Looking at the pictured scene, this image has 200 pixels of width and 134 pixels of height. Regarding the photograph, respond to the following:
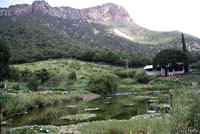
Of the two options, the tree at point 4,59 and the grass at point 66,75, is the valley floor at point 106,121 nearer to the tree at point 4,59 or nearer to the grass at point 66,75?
the grass at point 66,75

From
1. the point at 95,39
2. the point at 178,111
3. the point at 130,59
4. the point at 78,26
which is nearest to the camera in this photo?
the point at 178,111

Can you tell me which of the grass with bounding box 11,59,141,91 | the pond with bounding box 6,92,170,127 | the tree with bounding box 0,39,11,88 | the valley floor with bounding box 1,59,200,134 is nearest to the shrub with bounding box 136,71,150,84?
the valley floor with bounding box 1,59,200,134

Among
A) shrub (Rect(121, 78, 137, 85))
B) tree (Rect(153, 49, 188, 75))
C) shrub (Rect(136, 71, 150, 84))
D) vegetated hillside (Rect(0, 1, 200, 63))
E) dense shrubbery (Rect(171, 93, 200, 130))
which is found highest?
vegetated hillside (Rect(0, 1, 200, 63))

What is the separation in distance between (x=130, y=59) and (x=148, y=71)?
13.6 metres

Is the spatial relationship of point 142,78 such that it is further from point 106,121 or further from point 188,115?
point 188,115

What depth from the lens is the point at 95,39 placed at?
126375mm

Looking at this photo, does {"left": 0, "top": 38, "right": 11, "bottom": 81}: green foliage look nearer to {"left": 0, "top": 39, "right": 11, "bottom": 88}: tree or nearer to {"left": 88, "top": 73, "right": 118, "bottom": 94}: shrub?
{"left": 0, "top": 39, "right": 11, "bottom": 88}: tree

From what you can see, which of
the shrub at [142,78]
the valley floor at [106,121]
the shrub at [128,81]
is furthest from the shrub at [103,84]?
the shrub at [142,78]

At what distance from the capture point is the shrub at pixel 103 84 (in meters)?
44.1

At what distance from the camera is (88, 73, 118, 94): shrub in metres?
44.1

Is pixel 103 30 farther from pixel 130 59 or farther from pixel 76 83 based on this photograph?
pixel 76 83

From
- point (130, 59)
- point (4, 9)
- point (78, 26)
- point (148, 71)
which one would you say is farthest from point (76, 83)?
point (4, 9)

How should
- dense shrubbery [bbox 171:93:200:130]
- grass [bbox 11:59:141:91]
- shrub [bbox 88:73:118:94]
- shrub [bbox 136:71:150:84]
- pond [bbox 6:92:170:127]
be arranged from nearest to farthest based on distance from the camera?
dense shrubbery [bbox 171:93:200:130] → pond [bbox 6:92:170:127] → shrub [bbox 88:73:118:94] → grass [bbox 11:59:141:91] → shrub [bbox 136:71:150:84]

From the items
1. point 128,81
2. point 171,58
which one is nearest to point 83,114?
point 128,81
